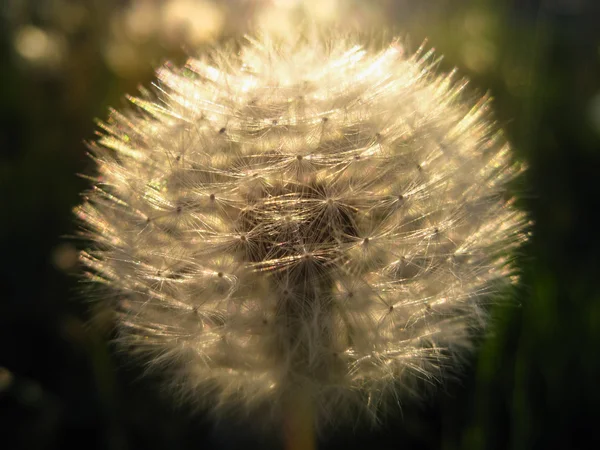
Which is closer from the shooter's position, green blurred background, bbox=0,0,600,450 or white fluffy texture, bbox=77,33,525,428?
white fluffy texture, bbox=77,33,525,428

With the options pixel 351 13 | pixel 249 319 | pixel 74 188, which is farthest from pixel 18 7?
pixel 249 319

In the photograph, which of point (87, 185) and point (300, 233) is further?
point (87, 185)

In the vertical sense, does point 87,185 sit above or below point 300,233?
above

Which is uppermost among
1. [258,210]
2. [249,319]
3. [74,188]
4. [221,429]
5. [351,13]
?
[351,13]

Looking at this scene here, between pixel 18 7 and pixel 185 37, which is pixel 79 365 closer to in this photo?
pixel 185 37
